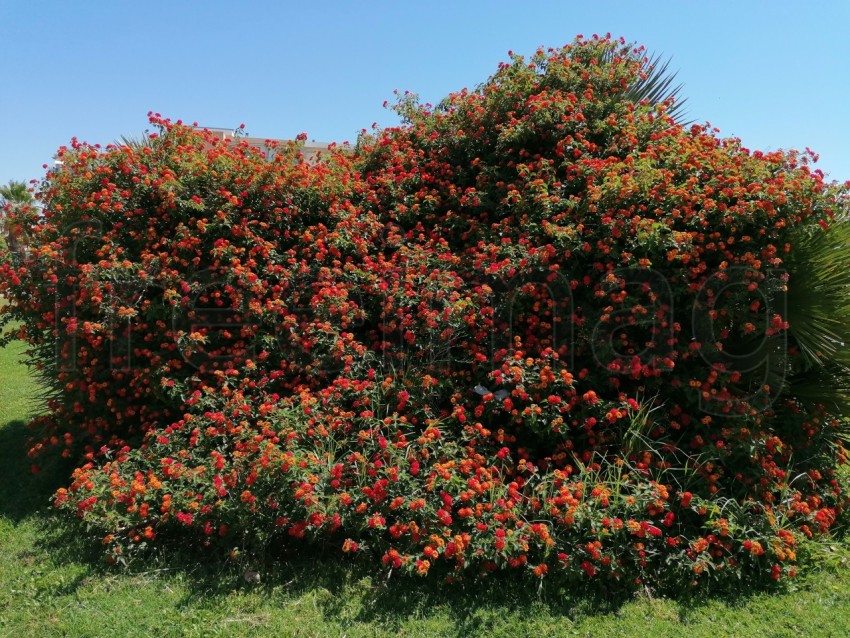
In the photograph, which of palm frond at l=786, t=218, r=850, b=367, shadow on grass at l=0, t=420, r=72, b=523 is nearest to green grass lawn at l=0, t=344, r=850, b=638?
shadow on grass at l=0, t=420, r=72, b=523

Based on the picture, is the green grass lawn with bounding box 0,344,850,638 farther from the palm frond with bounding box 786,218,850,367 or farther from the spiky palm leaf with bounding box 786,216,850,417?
the palm frond with bounding box 786,218,850,367

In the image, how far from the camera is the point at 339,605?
11.3 ft

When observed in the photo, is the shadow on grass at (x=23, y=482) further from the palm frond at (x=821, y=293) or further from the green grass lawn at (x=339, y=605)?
the palm frond at (x=821, y=293)

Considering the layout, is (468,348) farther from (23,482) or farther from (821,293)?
(23,482)

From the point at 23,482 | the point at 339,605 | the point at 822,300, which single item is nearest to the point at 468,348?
the point at 339,605

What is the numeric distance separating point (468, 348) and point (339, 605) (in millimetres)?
2141

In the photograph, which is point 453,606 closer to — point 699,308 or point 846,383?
point 699,308

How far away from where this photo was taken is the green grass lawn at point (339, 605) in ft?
10.6

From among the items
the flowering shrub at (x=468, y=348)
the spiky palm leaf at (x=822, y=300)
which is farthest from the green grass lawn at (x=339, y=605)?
the spiky palm leaf at (x=822, y=300)

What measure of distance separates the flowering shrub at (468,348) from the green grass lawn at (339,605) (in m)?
0.19

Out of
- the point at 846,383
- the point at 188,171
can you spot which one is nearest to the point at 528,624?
the point at 846,383

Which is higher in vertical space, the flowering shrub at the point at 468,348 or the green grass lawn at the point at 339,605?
the flowering shrub at the point at 468,348

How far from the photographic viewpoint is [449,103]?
7039 mm

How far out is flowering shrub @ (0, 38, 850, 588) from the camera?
3738 mm
